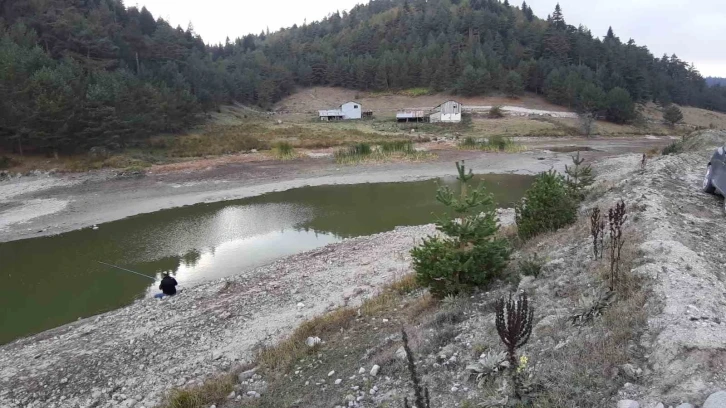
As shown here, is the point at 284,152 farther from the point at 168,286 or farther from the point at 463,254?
the point at 463,254

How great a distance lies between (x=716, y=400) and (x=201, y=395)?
338 inches

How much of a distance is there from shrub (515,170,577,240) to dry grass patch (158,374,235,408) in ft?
33.9

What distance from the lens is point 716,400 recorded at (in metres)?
4.63

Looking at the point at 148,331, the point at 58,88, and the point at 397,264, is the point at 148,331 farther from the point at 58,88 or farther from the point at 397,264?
the point at 58,88

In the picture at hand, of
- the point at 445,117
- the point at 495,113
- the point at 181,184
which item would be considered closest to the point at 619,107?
the point at 495,113

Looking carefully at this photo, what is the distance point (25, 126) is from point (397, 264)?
42.9 meters

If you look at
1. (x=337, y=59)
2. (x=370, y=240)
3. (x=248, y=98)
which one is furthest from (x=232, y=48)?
(x=370, y=240)

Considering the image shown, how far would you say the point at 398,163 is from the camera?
49.1 meters

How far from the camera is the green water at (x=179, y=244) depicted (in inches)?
Result: 742

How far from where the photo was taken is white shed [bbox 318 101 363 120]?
93.8m

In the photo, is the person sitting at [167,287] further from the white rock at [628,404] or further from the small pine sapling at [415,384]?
the white rock at [628,404]

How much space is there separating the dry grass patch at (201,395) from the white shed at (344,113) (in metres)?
86.5

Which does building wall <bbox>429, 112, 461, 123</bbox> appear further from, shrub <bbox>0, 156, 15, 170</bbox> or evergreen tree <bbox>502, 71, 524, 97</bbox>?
shrub <bbox>0, 156, 15, 170</bbox>

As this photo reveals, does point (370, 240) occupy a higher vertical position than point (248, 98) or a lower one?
lower
